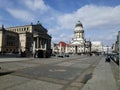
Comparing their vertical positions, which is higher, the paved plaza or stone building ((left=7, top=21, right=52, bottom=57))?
stone building ((left=7, top=21, right=52, bottom=57))

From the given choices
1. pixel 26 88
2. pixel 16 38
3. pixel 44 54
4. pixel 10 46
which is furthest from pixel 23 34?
pixel 26 88

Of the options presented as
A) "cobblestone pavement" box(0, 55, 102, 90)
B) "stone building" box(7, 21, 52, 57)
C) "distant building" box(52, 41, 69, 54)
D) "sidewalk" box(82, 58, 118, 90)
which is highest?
"stone building" box(7, 21, 52, 57)

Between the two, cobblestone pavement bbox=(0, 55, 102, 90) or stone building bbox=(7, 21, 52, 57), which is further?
stone building bbox=(7, 21, 52, 57)

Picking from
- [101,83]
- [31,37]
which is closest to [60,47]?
[31,37]

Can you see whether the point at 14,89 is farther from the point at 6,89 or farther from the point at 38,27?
the point at 38,27

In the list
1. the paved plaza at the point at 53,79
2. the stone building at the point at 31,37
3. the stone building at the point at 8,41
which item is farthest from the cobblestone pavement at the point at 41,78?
the stone building at the point at 31,37

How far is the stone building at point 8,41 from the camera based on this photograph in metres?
113

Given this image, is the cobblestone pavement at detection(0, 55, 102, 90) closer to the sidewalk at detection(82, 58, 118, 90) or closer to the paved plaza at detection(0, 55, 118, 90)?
the paved plaza at detection(0, 55, 118, 90)

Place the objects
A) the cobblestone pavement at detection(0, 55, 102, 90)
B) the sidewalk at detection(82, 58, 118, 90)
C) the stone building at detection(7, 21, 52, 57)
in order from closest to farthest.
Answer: the cobblestone pavement at detection(0, 55, 102, 90) < the sidewalk at detection(82, 58, 118, 90) < the stone building at detection(7, 21, 52, 57)

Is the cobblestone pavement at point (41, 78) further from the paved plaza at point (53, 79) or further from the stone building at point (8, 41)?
the stone building at point (8, 41)

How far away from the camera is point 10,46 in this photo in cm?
12094

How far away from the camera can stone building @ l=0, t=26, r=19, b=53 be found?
11331cm

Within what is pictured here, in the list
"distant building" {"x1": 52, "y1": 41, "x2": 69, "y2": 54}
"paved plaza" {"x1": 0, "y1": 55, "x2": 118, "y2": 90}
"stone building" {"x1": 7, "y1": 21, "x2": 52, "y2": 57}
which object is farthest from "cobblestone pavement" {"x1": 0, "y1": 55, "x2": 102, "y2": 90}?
"stone building" {"x1": 7, "y1": 21, "x2": 52, "y2": 57}

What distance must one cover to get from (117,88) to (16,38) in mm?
122652
